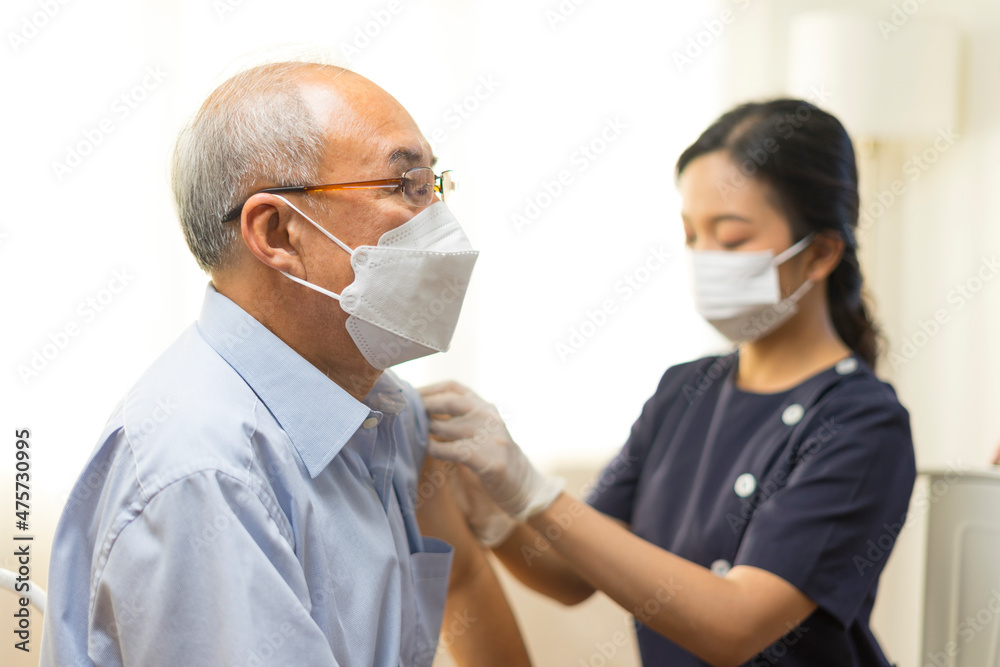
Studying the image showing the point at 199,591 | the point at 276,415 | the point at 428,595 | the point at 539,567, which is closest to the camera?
the point at 199,591

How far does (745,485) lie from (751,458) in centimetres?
6

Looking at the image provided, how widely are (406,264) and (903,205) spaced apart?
7.14ft

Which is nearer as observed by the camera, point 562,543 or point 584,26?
point 562,543

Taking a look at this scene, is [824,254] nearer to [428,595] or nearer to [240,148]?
[428,595]

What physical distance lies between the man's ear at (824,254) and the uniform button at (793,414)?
0.24 meters

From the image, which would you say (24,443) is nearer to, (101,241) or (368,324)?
(101,241)

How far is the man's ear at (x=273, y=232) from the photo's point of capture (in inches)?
35.0

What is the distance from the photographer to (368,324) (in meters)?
0.92

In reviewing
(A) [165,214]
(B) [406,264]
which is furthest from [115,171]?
(B) [406,264]

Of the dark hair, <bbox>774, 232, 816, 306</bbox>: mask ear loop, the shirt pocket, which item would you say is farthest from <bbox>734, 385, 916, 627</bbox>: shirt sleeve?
the shirt pocket

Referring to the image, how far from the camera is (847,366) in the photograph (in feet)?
4.30

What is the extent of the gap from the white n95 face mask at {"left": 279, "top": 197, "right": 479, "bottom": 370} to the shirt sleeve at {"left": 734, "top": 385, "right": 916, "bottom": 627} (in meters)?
0.59

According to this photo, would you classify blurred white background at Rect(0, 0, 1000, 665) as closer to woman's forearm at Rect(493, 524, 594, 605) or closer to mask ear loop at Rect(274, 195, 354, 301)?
woman's forearm at Rect(493, 524, 594, 605)

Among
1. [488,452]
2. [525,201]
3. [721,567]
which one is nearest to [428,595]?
[488,452]
